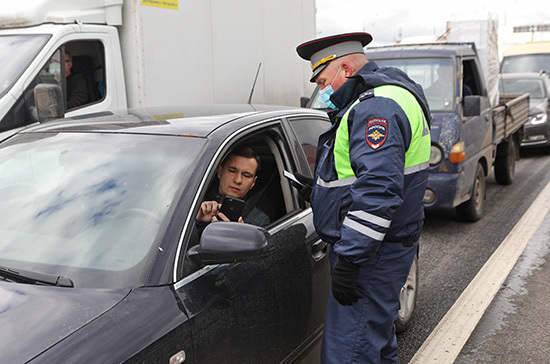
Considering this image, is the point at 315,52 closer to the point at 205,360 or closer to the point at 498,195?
the point at 205,360

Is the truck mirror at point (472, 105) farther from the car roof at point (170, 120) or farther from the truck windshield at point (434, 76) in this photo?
the car roof at point (170, 120)

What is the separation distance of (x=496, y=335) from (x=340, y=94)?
240cm

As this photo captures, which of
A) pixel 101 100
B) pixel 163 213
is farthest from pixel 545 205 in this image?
pixel 163 213

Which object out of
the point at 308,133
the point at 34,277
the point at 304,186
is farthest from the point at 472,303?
the point at 34,277

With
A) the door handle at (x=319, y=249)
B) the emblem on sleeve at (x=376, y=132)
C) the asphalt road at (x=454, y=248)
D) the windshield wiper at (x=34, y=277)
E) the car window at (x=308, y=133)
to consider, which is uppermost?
the emblem on sleeve at (x=376, y=132)

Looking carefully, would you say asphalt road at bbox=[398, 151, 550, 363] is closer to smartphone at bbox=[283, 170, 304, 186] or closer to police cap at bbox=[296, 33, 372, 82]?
smartphone at bbox=[283, 170, 304, 186]

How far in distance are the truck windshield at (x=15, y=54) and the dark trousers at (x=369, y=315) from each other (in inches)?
164

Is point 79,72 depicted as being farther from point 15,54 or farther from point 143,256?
point 143,256

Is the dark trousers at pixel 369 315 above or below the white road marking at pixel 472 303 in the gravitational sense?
above

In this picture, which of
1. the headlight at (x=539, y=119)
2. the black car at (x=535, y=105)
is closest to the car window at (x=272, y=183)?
the black car at (x=535, y=105)

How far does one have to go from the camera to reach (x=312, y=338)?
9.91 feet

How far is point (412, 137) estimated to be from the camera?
110 inches

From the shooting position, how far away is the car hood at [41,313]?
1.80 metres

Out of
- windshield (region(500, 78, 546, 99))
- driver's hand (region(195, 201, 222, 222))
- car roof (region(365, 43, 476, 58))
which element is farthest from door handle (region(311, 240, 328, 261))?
windshield (region(500, 78, 546, 99))
